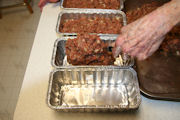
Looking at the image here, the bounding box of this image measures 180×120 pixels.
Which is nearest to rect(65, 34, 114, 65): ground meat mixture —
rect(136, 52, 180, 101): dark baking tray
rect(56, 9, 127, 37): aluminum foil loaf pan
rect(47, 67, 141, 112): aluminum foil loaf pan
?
rect(47, 67, 141, 112): aluminum foil loaf pan

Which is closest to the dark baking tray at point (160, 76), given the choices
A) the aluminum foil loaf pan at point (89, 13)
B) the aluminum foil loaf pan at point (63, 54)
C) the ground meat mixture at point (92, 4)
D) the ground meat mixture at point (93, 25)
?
the aluminum foil loaf pan at point (63, 54)

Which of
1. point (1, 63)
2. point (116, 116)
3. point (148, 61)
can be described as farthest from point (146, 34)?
point (1, 63)

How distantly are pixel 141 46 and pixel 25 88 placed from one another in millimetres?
887

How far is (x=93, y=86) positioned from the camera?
1.18 m

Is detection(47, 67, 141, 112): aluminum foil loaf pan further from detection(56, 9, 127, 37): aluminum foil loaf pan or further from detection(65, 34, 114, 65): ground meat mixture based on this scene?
detection(56, 9, 127, 37): aluminum foil loaf pan

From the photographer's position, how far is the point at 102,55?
114 cm

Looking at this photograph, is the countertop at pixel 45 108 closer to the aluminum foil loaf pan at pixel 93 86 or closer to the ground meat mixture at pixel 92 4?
the aluminum foil loaf pan at pixel 93 86

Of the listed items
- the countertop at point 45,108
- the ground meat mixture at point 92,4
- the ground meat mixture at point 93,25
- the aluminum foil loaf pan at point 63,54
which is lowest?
the countertop at point 45,108

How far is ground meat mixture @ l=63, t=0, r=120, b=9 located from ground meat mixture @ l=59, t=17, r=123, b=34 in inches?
6.3

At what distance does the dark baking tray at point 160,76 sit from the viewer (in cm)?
99

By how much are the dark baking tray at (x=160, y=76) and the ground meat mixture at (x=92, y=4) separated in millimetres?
690

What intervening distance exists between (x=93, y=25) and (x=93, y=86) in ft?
1.84

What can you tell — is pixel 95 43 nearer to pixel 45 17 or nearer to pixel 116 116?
pixel 116 116

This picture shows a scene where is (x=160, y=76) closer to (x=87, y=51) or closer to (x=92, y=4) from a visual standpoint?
(x=87, y=51)
